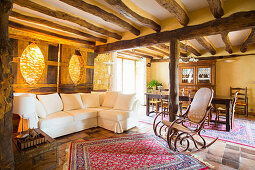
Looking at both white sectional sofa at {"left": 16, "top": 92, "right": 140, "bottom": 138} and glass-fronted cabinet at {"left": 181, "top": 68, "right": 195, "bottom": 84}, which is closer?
white sectional sofa at {"left": 16, "top": 92, "right": 140, "bottom": 138}

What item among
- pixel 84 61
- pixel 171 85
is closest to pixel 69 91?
pixel 84 61

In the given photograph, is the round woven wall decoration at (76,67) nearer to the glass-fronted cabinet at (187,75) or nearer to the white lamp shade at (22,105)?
the white lamp shade at (22,105)

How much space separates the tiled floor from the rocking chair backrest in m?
0.59

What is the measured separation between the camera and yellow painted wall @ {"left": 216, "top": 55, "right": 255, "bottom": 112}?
5.68 metres

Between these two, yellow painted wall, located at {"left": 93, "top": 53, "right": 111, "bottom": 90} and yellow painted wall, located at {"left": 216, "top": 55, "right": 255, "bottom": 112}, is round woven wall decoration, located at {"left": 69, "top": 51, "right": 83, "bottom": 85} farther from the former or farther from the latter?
yellow painted wall, located at {"left": 216, "top": 55, "right": 255, "bottom": 112}

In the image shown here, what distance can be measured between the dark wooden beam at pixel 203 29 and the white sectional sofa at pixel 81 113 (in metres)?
1.68

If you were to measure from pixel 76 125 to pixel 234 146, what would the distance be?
10.9 ft

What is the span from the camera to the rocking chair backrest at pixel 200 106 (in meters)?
2.70

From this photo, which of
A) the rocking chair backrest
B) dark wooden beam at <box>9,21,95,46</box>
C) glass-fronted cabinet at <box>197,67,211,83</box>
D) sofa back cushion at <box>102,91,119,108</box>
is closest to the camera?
the rocking chair backrest

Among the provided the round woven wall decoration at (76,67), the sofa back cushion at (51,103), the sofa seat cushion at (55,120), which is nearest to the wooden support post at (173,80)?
the sofa seat cushion at (55,120)

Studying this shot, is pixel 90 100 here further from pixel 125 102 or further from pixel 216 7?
pixel 216 7

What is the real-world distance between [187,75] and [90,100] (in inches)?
198

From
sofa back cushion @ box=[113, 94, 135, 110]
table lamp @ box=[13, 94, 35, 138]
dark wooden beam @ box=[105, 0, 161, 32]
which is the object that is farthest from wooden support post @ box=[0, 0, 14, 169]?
sofa back cushion @ box=[113, 94, 135, 110]

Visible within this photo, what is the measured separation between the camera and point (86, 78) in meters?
5.15
